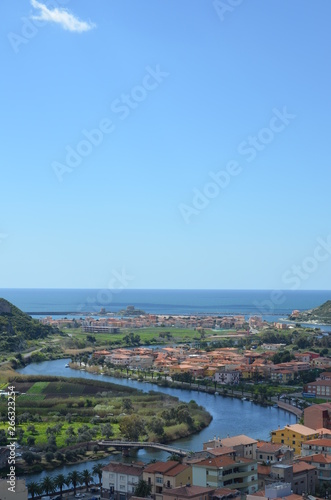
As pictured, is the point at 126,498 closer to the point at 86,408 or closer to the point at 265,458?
the point at 265,458

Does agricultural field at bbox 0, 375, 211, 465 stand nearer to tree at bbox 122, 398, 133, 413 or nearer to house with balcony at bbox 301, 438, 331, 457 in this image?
tree at bbox 122, 398, 133, 413

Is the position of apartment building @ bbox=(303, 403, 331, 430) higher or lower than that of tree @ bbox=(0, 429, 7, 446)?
higher

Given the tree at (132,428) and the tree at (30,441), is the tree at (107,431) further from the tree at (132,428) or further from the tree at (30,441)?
the tree at (30,441)

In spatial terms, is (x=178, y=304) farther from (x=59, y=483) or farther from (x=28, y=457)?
(x=59, y=483)

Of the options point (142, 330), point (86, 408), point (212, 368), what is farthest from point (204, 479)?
point (142, 330)

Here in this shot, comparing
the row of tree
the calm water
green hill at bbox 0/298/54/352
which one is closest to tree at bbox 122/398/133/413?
the row of tree

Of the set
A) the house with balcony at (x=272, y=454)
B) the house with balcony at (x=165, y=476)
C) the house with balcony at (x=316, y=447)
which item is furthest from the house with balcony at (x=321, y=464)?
the house with balcony at (x=165, y=476)
